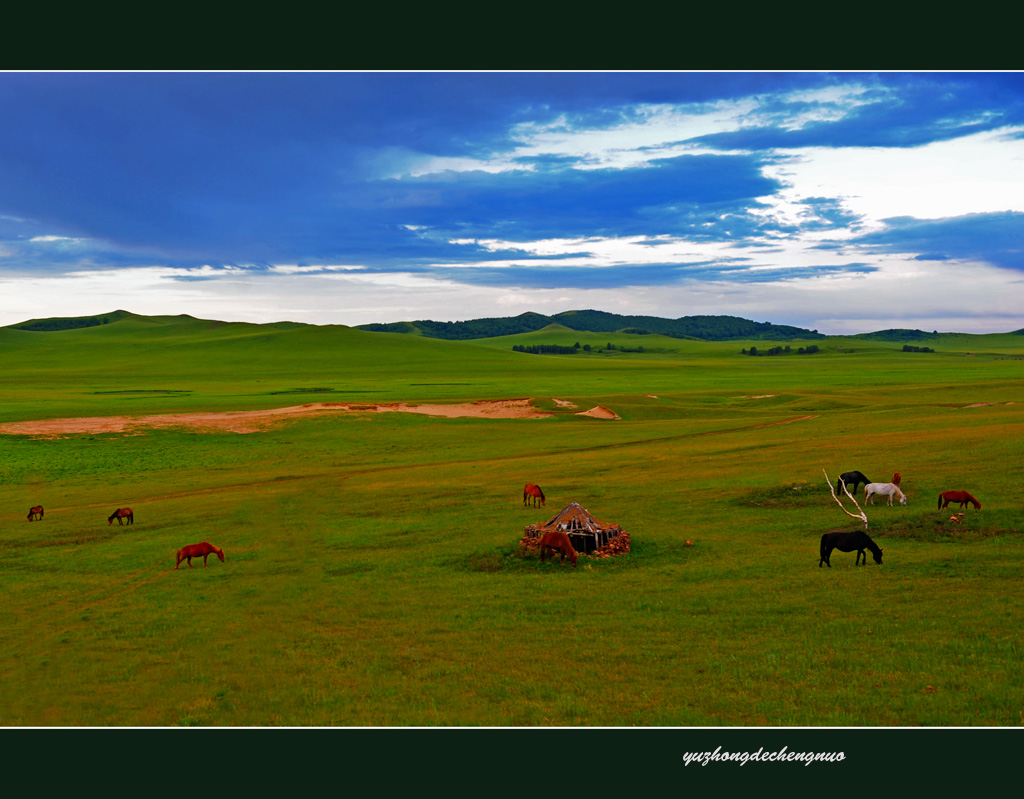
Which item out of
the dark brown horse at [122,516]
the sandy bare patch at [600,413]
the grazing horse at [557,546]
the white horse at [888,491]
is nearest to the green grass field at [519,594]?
the grazing horse at [557,546]

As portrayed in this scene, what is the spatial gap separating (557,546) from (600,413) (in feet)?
178

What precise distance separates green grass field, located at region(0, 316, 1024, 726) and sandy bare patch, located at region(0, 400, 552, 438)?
15.0 meters

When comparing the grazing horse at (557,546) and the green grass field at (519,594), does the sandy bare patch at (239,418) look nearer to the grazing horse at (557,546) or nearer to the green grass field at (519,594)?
the green grass field at (519,594)

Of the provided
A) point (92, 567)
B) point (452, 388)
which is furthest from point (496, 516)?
point (452, 388)

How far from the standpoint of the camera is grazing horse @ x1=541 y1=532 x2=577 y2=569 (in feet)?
73.4

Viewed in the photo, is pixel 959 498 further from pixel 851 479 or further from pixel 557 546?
pixel 557 546

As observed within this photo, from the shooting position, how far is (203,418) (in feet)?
229

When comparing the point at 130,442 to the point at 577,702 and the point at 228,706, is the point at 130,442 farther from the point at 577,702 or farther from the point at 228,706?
the point at 577,702

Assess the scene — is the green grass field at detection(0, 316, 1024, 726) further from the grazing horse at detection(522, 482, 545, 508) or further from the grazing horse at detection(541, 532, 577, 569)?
the grazing horse at detection(522, 482, 545, 508)

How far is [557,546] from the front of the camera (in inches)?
893

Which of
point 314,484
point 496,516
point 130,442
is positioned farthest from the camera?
point 130,442

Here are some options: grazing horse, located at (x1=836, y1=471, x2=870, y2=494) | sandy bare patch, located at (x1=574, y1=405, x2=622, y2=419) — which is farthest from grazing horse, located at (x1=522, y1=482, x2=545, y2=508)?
sandy bare patch, located at (x1=574, y1=405, x2=622, y2=419)

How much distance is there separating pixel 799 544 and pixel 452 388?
94.5 meters

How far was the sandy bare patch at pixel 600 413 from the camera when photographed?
246 ft
